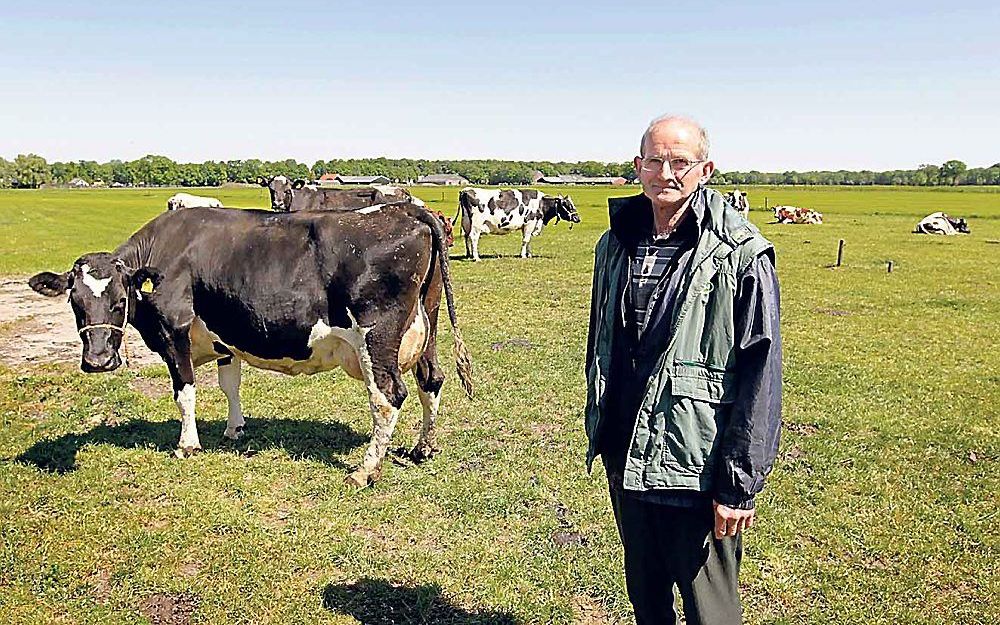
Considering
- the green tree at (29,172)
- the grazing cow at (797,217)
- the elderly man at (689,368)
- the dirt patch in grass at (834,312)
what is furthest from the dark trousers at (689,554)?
the green tree at (29,172)

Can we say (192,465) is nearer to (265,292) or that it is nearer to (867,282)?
(265,292)

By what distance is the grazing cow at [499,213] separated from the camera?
23906 millimetres

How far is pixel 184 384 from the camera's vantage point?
6.95 metres

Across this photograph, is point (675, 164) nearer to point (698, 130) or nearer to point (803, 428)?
point (698, 130)

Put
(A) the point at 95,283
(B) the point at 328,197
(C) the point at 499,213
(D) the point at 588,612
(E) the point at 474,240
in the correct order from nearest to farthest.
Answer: (D) the point at 588,612 < (A) the point at 95,283 < (B) the point at 328,197 < (E) the point at 474,240 < (C) the point at 499,213

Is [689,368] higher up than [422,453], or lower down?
higher up

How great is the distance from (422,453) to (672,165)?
4684mm

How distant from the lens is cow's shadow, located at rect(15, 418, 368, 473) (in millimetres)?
6926

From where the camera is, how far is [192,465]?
6766mm

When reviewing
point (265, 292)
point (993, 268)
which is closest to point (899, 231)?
point (993, 268)

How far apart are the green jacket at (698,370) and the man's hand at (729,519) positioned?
10cm

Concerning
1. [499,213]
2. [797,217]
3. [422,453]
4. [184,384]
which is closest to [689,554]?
[422,453]

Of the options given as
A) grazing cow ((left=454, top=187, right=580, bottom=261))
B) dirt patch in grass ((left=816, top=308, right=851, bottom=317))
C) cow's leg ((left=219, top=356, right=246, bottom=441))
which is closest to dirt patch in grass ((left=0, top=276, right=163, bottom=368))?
cow's leg ((left=219, top=356, right=246, bottom=441))

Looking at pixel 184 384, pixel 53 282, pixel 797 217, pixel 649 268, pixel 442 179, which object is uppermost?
pixel 649 268
